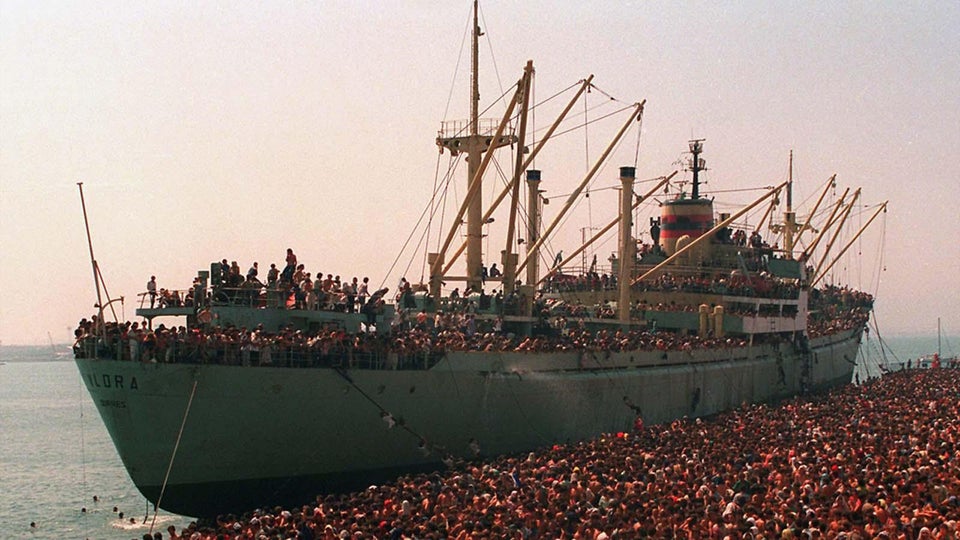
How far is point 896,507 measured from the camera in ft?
80.3

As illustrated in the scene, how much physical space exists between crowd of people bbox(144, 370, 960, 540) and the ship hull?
1266 millimetres

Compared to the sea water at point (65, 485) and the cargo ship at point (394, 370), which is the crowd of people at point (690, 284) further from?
the sea water at point (65, 485)

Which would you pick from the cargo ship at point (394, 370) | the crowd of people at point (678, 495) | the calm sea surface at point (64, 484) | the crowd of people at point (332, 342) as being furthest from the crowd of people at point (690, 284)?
the calm sea surface at point (64, 484)

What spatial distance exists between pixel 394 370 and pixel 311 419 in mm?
3271

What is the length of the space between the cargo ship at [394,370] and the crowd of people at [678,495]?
1.66 m

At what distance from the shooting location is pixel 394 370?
34.7 m

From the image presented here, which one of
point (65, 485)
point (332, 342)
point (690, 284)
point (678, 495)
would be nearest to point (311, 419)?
point (332, 342)

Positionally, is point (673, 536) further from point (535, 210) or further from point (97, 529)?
point (535, 210)

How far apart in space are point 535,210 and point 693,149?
22520mm

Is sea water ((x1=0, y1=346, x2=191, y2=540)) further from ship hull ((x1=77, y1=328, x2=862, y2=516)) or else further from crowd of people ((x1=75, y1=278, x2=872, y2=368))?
crowd of people ((x1=75, y1=278, x2=872, y2=368))

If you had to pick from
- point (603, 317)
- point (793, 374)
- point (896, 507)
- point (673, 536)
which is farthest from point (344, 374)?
point (793, 374)

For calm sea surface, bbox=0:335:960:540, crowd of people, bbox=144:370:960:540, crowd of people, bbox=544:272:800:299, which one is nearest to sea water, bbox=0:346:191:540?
calm sea surface, bbox=0:335:960:540

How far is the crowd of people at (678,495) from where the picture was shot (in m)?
23.2

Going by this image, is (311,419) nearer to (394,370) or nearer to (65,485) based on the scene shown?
(394,370)
